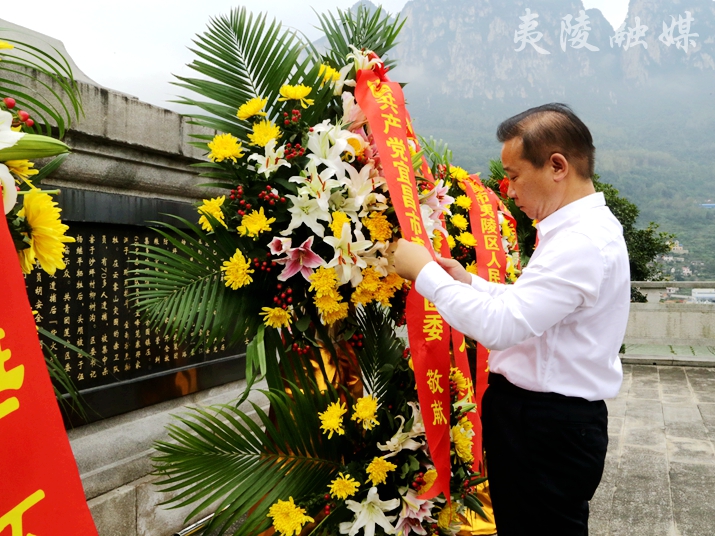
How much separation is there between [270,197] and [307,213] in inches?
5.0

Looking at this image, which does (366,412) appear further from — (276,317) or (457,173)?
(457,173)

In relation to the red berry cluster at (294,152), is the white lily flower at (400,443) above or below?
below

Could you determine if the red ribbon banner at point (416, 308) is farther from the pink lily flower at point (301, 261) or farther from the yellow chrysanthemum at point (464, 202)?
the yellow chrysanthemum at point (464, 202)

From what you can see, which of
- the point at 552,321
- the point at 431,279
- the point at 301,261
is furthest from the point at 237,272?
the point at 552,321

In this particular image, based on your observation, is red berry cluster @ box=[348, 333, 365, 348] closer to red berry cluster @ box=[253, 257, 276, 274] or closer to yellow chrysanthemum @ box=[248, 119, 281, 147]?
red berry cluster @ box=[253, 257, 276, 274]

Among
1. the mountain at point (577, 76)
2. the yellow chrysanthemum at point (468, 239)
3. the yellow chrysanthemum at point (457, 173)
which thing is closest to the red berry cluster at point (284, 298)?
the yellow chrysanthemum at point (468, 239)

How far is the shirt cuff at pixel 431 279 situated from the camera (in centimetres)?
150

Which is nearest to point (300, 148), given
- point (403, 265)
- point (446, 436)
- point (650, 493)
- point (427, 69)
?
point (403, 265)

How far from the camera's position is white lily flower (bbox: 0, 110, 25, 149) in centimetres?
88

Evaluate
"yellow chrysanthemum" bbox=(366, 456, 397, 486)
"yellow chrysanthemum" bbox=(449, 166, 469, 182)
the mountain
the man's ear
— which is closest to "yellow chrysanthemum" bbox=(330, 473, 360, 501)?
"yellow chrysanthemum" bbox=(366, 456, 397, 486)

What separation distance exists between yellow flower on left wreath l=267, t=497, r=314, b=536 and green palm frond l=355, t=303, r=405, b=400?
1.56 ft

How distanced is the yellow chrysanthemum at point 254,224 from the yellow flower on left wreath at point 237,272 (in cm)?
7

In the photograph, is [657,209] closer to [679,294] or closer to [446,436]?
[679,294]

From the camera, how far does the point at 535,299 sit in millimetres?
1445
